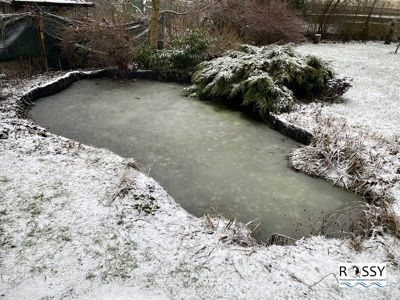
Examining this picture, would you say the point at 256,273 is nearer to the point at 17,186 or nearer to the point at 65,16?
the point at 17,186

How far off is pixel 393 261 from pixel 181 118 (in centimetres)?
414

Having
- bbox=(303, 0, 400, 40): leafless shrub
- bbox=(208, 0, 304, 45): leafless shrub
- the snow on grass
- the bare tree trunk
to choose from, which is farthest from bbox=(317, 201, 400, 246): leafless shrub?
bbox=(303, 0, 400, 40): leafless shrub

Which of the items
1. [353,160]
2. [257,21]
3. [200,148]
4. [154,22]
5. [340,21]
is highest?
[340,21]

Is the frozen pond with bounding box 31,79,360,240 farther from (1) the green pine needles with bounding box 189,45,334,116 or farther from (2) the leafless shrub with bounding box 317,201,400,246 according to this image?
(1) the green pine needles with bounding box 189,45,334,116

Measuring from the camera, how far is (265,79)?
18.5 ft

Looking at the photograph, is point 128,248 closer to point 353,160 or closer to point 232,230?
point 232,230

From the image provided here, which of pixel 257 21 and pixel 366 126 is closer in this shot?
pixel 366 126

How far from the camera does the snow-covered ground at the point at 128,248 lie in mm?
2131

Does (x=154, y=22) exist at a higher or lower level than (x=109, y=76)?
higher

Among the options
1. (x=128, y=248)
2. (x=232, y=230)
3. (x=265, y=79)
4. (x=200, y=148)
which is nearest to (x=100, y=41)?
(x=265, y=79)

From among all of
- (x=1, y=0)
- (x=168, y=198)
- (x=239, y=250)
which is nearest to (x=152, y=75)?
(x=1, y=0)

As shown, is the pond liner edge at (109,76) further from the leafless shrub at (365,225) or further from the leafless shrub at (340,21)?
the leafless shrub at (340,21)

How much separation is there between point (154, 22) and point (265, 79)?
15.1 ft

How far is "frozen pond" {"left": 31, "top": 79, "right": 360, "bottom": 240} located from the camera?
3334 mm
